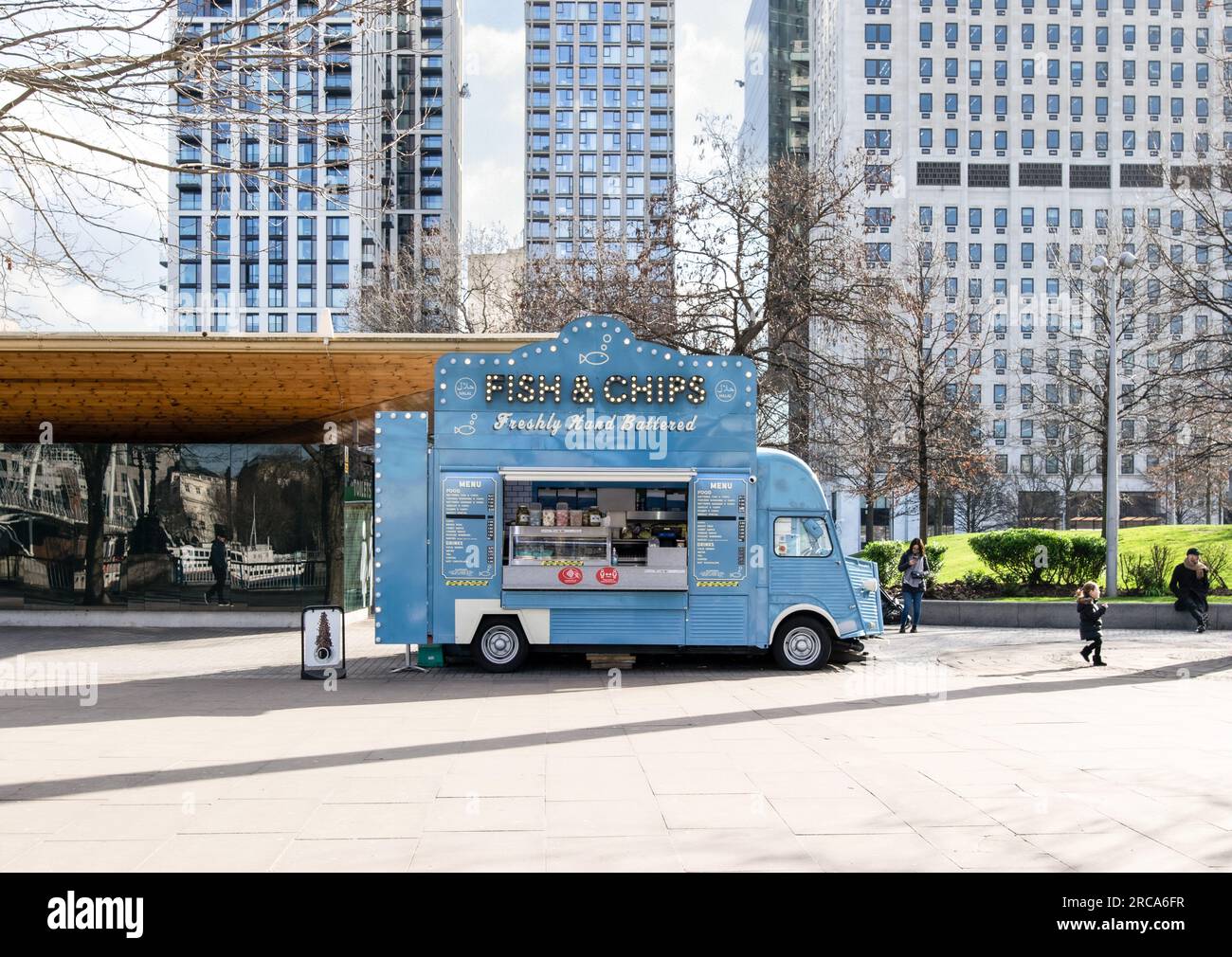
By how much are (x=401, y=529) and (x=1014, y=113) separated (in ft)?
307

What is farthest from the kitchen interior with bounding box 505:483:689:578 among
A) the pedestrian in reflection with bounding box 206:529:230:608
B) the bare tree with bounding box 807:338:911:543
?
the bare tree with bounding box 807:338:911:543

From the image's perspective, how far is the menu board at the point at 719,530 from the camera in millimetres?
13758

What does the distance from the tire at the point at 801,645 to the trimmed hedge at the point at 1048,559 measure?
10.2 meters

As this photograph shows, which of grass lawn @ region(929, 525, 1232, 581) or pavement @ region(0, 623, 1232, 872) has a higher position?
grass lawn @ region(929, 525, 1232, 581)

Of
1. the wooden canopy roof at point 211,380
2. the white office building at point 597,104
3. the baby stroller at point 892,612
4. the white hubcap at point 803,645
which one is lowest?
the baby stroller at point 892,612

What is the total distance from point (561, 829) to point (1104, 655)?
39.7 ft

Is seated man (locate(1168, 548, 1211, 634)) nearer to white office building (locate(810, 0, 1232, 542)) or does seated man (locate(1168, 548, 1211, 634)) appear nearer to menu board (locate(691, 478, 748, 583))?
menu board (locate(691, 478, 748, 583))

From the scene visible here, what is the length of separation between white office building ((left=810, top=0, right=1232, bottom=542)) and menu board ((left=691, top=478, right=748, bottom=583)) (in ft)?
266

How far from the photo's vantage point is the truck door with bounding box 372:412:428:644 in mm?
13492

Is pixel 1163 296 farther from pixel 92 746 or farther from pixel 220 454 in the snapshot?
pixel 92 746

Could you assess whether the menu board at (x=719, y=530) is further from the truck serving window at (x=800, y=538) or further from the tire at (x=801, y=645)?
the tire at (x=801, y=645)

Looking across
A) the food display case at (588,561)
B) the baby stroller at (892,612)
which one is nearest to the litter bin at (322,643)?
the food display case at (588,561)

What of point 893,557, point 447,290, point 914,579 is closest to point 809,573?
point 914,579

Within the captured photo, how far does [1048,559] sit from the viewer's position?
22.6 meters
